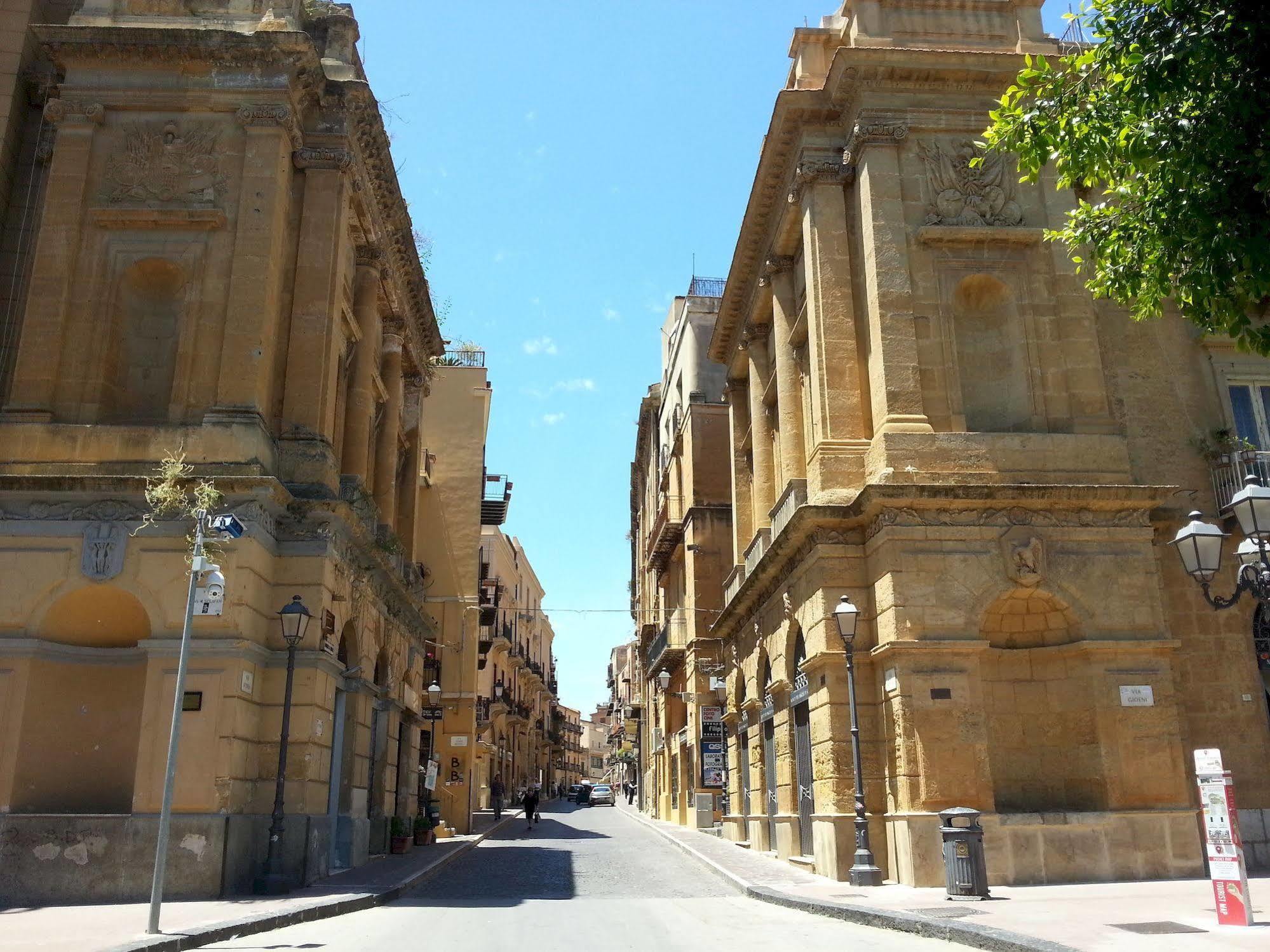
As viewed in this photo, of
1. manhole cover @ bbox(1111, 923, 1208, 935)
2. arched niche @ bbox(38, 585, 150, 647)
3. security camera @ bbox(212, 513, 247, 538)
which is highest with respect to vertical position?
security camera @ bbox(212, 513, 247, 538)

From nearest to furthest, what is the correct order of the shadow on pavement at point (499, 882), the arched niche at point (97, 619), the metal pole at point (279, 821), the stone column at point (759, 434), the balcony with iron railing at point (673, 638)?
the metal pole at point (279, 821) → the shadow on pavement at point (499, 882) → the arched niche at point (97, 619) → the stone column at point (759, 434) → the balcony with iron railing at point (673, 638)

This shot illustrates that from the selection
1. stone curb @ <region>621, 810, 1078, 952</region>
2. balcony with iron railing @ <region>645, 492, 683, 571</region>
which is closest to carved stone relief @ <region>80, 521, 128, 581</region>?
stone curb @ <region>621, 810, 1078, 952</region>

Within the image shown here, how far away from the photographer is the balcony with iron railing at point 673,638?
116ft

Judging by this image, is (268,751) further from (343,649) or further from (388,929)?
(388,929)

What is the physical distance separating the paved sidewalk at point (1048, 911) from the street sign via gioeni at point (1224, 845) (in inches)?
A: 7.8

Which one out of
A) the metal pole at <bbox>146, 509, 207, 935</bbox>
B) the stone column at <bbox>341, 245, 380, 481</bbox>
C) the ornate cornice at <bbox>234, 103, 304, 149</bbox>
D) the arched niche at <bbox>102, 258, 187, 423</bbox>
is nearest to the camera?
the metal pole at <bbox>146, 509, 207, 935</bbox>

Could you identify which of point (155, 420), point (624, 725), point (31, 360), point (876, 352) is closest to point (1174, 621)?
point (876, 352)

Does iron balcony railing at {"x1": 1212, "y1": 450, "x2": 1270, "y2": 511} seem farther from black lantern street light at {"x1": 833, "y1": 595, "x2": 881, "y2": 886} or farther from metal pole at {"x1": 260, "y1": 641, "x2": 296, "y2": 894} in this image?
Result: metal pole at {"x1": 260, "y1": 641, "x2": 296, "y2": 894}

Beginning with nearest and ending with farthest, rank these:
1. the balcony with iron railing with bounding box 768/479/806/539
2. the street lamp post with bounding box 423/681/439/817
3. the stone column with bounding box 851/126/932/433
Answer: the stone column with bounding box 851/126/932/433, the balcony with iron railing with bounding box 768/479/806/539, the street lamp post with bounding box 423/681/439/817

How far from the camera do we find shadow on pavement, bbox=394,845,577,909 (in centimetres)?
1474

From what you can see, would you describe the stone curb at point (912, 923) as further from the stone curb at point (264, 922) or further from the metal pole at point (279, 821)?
the metal pole at point (279, 821)

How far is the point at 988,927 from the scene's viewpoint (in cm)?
959

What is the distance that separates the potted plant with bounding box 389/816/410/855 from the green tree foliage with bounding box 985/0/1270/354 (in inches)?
694

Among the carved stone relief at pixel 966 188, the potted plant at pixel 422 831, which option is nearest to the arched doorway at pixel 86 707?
the potted plant at pixel 422 831
